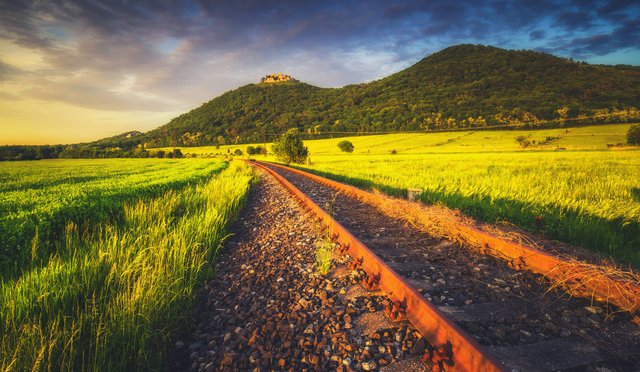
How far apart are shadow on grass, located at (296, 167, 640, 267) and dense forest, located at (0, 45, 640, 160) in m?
61.8

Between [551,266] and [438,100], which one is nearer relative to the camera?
[551,266]

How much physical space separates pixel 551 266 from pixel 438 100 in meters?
112

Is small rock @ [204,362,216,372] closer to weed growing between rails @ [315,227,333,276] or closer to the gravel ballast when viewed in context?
the gravel ballast

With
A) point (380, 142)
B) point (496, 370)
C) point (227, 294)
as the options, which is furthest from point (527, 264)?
point (380, 142)

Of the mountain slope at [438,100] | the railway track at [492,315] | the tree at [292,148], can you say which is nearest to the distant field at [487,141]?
the mountain slope at [438,100]

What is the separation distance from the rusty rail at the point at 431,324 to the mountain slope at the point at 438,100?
66.9 meters

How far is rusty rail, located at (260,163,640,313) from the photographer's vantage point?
2564mm

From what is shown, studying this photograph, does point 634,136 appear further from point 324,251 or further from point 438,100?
point 438,100

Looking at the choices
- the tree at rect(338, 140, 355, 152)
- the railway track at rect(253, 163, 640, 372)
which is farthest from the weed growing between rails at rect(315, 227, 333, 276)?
the tree at rect(338, 140, 355, 152)

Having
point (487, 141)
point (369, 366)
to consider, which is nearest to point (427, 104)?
point (487, 141)

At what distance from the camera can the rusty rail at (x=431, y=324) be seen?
165 centimetres

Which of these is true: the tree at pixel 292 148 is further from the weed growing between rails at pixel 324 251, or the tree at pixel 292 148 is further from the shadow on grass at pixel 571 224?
the weed growing between rails at pixel 324 251

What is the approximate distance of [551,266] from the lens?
317cm

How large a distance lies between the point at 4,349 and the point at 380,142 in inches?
2655
